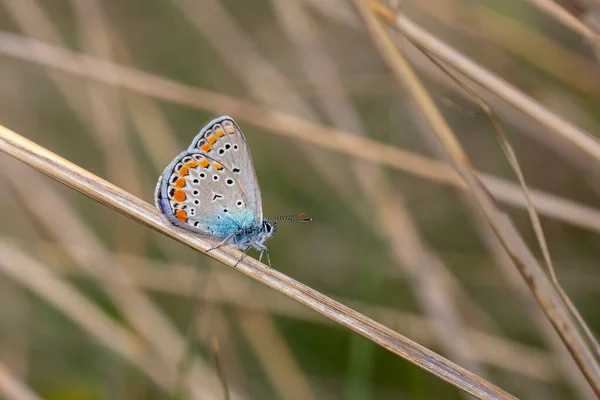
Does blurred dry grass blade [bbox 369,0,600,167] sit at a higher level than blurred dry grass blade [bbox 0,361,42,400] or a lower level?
higher

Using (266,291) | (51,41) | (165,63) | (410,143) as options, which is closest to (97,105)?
(51,41)

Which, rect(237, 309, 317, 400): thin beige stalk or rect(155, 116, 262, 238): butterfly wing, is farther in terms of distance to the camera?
rect(237, 309, 317, 400): thin beige stalk

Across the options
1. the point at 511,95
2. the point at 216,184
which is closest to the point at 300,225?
the point at 216,184

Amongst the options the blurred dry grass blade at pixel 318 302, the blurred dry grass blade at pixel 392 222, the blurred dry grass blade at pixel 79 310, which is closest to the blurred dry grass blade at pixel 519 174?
the blurred dry grass blade at pixel 318 302

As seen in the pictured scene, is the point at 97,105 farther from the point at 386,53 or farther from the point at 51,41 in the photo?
the point at 386,53

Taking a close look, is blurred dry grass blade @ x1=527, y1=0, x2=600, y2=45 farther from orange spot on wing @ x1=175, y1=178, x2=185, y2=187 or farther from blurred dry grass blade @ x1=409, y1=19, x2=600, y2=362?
orange spot on wing @ x1=175, y1=178, x2=185, y2=187

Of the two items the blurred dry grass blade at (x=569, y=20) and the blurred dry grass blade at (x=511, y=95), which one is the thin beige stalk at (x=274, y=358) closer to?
the blurred dry grass blade at (x=511, y=95)

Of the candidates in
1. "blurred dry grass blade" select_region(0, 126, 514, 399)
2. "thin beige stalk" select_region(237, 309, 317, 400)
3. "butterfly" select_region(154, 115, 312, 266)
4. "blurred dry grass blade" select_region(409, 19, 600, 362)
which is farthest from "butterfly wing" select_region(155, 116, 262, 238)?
"thin beige stalk" select_region(237, 309, 317, 400)
